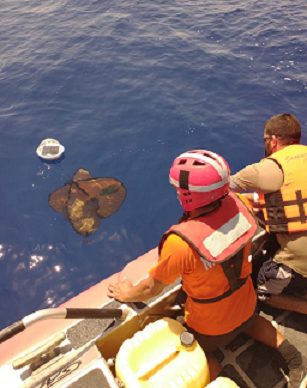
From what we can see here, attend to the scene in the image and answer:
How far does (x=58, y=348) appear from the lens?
288cm

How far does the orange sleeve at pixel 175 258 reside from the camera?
2443mm

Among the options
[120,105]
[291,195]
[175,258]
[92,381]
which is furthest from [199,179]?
[120,105]

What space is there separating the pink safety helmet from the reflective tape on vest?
25cm

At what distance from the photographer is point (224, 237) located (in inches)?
98.1

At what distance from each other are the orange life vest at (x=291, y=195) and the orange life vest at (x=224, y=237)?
0.85m

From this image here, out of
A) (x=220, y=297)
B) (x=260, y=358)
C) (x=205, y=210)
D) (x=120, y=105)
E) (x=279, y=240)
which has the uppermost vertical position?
(x=120, y=105)

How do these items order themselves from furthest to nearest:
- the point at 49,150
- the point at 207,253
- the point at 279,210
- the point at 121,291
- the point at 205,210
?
the point at 49,150 → the point at 279,210 → the point at 121,291 → the point at 205,210 → the point at 207,253

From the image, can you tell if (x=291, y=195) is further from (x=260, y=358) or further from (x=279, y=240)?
(x=260, y=358)

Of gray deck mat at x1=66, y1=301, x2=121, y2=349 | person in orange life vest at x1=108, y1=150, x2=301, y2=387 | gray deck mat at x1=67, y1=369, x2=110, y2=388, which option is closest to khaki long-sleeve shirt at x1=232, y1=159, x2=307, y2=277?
person in orange life vest at x1=108, y1=150, x2=301, y2=387

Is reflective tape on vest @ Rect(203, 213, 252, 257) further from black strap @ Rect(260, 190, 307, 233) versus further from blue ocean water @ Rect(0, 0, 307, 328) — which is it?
blue ocean water @ Rect(0, 0, 307, 328)

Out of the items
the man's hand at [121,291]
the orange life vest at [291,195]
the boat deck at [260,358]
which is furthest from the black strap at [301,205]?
the man's hand at [121,291]

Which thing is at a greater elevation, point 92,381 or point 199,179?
point 199,179

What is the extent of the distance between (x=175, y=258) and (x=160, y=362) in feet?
3.31

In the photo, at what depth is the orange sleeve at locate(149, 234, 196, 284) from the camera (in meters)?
2.44
